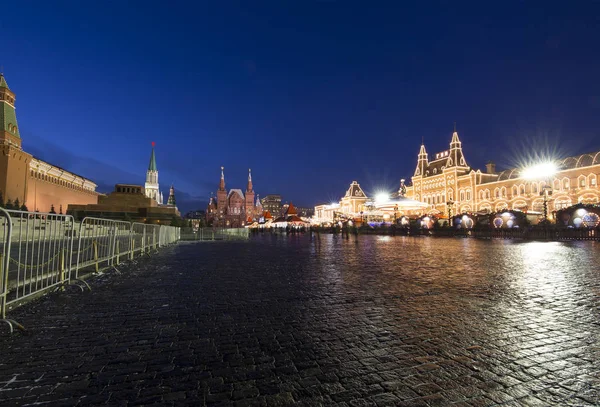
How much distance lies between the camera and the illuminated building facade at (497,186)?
51656 millimetres

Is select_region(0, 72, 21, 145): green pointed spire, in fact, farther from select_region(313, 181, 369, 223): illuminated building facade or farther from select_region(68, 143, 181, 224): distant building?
select_region(313, 181, 369, 223): illuminated building facade

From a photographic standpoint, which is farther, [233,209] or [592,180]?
[233,209]

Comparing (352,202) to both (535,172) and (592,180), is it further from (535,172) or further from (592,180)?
(592,180)

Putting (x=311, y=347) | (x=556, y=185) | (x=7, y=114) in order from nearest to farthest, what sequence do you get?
1. (x=311, y=347)
2. (x=7, y=114)
3. (x=556, y=185)

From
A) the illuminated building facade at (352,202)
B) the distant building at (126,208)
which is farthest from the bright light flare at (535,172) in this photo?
the distant building at (126,208)

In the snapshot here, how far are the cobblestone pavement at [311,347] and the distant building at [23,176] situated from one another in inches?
1720

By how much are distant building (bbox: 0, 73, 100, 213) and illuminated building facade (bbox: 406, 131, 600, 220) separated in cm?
5548

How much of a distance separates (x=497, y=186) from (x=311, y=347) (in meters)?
76.4

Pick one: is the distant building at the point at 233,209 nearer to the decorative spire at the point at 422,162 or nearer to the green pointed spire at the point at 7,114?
the decorative spire at the point at 422,162

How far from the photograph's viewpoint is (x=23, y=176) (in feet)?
152

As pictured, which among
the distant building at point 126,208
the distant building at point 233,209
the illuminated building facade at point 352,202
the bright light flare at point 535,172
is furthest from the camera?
the distant building at point 233,209

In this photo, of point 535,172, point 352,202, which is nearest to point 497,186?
point 535,172

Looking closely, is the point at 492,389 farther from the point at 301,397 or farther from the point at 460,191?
the point at 460,191

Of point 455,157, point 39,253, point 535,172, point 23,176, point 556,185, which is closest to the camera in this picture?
point 39,253
